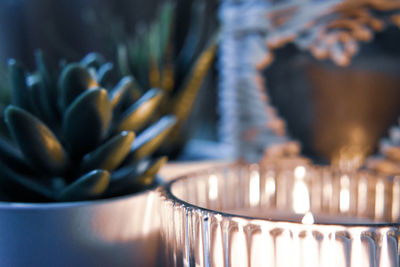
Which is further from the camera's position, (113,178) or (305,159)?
(305,159)

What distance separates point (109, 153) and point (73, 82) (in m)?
0.05

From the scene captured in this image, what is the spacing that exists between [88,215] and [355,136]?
0.85 ft

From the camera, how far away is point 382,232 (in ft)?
0.38

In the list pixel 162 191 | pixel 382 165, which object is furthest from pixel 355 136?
pixel 162 191

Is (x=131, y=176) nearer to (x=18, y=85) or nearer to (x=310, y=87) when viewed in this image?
(x=18, y=85)

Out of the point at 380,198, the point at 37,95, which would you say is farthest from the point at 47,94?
the point at 380,198

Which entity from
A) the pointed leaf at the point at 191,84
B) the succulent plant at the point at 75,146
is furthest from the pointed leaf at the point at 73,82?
the pointed leaf at the point at 191,84

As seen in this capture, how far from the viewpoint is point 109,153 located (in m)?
0.19

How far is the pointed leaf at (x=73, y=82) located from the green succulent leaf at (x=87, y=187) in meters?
0.05

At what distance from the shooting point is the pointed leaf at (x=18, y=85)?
196 millimetres

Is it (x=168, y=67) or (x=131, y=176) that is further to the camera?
(x=168, y=67)

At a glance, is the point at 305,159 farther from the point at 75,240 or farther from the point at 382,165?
the point at 75,240

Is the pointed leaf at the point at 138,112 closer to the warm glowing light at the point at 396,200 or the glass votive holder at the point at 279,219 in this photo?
the glass votive holder at the point at 279,219

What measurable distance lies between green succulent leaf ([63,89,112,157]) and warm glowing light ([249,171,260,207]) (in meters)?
0.12
